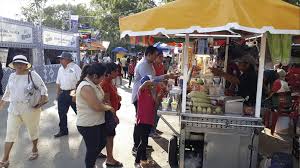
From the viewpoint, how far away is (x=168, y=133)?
24.4ft

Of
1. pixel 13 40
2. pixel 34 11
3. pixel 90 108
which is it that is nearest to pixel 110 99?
pixel 90 108

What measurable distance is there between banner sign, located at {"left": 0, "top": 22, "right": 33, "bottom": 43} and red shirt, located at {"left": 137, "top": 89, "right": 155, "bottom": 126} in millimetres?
9981

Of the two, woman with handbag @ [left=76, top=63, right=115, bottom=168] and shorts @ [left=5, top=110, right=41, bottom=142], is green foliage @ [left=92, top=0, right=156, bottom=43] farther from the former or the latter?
woman with handbag @ [left=76, top=63, right=115, bottom=168]

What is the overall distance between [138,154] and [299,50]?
950 cm

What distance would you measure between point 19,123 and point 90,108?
1.60 meters

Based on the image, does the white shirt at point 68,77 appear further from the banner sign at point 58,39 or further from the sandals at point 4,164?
the banner sign at point 58,39

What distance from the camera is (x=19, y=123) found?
5.14 m

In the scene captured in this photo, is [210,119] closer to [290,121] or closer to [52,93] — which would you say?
[290,121]

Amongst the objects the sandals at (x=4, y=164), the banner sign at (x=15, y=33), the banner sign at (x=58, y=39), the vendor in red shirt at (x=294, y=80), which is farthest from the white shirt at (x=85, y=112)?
the banner sign at (x=58, y=39)

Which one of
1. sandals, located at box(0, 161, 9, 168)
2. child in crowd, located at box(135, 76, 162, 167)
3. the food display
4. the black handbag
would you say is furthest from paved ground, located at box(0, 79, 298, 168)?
the food display

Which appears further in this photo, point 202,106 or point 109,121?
point 109,121

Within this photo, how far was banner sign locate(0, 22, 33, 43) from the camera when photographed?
13148mm

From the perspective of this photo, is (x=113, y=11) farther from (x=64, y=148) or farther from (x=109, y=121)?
(x=109, y=121)

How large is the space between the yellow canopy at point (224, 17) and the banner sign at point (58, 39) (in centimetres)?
1448
